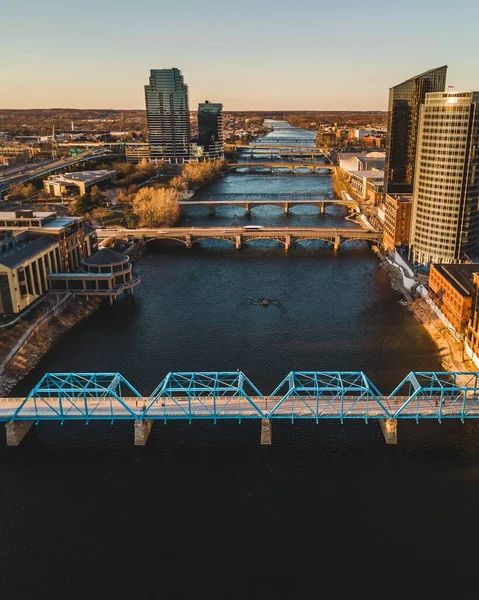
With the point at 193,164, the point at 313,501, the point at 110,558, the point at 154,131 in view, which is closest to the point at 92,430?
the point at 110,558

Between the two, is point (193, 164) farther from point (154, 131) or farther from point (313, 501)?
point (313, 501)

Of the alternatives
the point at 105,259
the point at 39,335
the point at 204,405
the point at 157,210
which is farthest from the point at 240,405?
the point at 157,210

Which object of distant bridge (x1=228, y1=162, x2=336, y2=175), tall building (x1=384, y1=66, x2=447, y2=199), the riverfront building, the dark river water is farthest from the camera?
distant bridge (x1=228, y1=162, x2=336, y2=175)

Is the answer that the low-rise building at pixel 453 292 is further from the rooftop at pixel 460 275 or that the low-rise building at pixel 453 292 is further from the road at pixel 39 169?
the road at pixel 39 169

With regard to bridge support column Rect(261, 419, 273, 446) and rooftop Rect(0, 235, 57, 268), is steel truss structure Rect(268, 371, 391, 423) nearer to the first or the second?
bridge support column Rect(261, 419, 273, 446)

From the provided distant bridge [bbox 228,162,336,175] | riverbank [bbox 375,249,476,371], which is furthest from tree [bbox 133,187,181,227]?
distant bridge [bbox 228,162,336,175]

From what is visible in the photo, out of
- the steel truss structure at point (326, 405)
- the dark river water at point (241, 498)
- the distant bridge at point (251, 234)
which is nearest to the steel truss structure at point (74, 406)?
the dark river water at point (241, 498)

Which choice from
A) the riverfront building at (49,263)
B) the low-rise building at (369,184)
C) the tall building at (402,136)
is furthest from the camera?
the low-rise building at (369,184)
